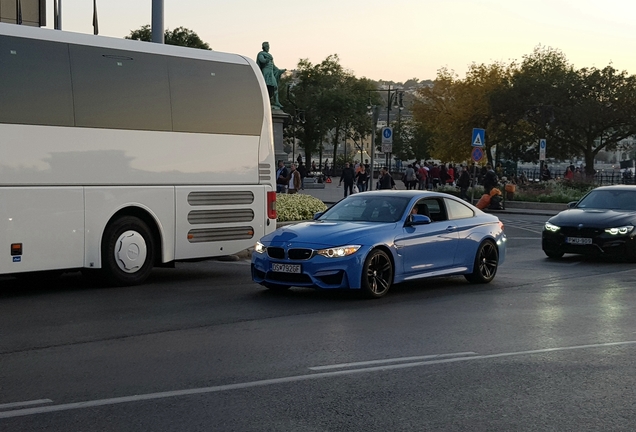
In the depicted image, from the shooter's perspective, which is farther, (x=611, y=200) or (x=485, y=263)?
(x=611, y=200)

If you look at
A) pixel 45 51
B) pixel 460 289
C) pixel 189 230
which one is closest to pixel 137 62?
pixel 45 51

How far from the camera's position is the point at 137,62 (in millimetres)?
14438

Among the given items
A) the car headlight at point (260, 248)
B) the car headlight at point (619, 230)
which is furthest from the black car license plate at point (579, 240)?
the car headlight at point (260, 248)

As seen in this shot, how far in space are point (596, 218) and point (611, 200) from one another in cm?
115

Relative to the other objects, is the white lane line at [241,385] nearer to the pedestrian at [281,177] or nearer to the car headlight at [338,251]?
the car headlight at [338,251]

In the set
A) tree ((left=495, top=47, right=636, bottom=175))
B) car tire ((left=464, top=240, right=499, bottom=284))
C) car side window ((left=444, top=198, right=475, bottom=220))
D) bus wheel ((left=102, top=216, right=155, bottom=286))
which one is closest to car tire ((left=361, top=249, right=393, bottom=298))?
car side window ((left=444, top=198, right=475, bottom=220))

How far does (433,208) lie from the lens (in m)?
14.3

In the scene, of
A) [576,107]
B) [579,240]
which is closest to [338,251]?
[579,240]

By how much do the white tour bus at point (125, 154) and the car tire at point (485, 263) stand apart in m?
3.33

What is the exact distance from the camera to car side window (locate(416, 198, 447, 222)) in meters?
14.2

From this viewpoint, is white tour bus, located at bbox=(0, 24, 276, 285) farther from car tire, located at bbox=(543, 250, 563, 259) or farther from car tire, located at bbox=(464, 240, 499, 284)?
car tire, located at bbox=(543, 250, 563, 259)

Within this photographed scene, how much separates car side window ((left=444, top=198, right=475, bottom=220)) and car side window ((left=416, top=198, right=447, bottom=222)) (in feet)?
0.42

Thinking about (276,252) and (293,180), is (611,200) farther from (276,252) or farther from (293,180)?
(293,180)

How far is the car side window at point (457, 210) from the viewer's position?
47.7ft
